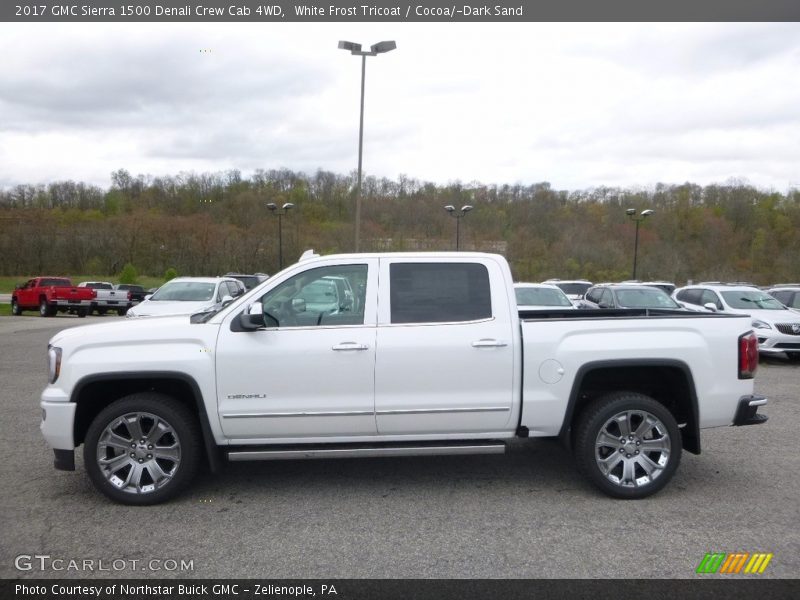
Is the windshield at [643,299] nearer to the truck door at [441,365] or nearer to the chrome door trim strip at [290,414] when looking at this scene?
the truck door at [441,365]

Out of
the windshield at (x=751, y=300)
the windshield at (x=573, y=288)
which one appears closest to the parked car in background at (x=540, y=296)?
the windshield at (x=751, y=300)

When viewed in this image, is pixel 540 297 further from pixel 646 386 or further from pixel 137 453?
pixel 137 453

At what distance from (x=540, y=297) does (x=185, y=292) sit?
8.54 meters

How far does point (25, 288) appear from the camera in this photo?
1209 inches

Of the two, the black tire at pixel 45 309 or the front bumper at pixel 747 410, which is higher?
the front bumper at pixel 747 410

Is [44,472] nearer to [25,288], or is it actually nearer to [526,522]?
[526,522]

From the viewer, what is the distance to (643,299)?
53.6 ft

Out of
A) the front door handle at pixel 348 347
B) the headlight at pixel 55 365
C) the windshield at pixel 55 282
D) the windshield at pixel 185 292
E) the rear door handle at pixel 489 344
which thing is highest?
the rear door handle at pixel 489 344

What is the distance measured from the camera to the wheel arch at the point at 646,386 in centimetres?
507

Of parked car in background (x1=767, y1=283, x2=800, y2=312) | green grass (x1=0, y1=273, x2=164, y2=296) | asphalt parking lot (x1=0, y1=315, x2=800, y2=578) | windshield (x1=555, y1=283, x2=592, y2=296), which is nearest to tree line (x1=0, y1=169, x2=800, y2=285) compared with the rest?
green grass (x1=0, y1=273, x2=164, y2=296)

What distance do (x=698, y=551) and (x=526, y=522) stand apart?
43.3 inches

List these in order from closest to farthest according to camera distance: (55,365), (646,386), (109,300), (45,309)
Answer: (55,365)
(646,386)
(45,309)
(109,300)

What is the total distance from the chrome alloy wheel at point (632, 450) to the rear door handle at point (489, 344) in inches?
40.6

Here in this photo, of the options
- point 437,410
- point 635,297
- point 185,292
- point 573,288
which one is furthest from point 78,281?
point 437,410
